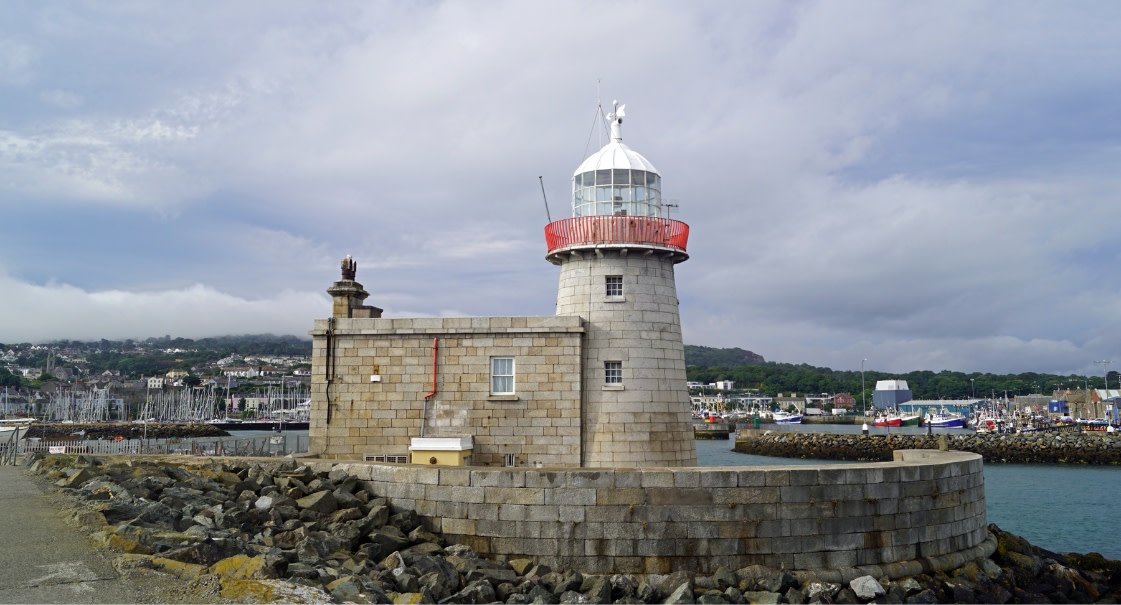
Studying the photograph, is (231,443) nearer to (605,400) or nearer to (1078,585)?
(605,400)

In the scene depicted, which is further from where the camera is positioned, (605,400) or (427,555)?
(605,400)

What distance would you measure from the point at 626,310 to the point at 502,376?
114 inches

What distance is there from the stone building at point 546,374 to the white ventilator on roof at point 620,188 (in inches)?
5.4

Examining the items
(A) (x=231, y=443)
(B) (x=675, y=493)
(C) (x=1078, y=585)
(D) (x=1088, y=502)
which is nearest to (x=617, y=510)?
(B) (x=675, y=493)

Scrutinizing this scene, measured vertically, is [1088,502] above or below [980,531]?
below

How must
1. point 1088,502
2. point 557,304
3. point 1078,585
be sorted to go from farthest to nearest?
point 1088,502 → point 557,304 → point 1078,585

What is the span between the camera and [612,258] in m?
15.7

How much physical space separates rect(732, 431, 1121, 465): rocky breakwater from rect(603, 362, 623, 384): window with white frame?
128ft

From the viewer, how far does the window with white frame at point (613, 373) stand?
15273mm

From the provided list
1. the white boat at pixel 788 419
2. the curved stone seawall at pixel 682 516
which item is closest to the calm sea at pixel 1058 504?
the curved stone seawall at pixel 682 516

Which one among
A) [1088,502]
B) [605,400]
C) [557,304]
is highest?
[557,304]

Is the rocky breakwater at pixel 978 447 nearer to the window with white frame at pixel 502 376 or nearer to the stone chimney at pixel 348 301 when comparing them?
the window with white frame at pixel 502 376

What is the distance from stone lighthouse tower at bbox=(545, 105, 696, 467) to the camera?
595 inches

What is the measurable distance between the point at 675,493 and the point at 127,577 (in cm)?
720
